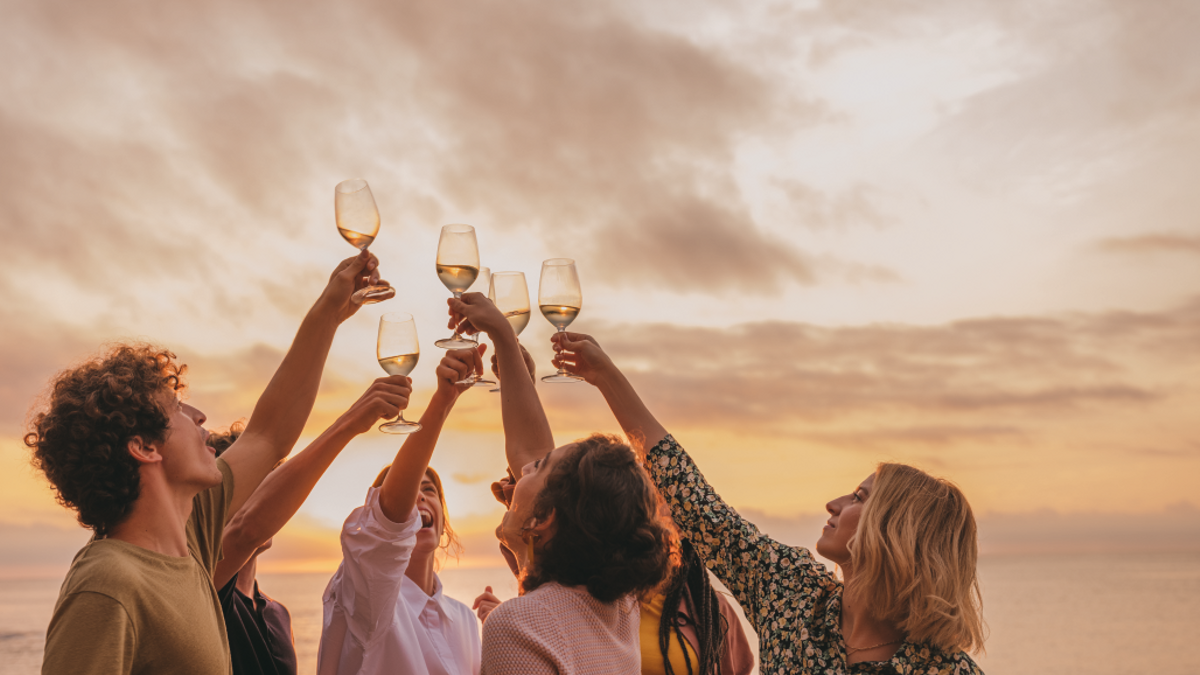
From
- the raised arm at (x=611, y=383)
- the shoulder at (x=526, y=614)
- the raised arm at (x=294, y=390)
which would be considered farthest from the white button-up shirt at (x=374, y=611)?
the shoulder at (x=526, y=614)

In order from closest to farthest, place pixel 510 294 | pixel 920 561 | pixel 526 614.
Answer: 1. pixel 526 614
2. pixel 920 561
3. pixel 510 294

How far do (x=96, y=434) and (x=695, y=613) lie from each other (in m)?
1.93

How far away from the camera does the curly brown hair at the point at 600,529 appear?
7.09ft

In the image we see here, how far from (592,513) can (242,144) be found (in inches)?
378

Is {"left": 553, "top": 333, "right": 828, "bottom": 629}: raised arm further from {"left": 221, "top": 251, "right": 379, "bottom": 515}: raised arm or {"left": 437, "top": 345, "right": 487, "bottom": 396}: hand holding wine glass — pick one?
{"left": 221, "top": 251, "right": 379, "bottom": 515}: raised arm

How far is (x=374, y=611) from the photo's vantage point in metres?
3.05

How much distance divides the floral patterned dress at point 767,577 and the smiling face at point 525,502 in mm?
509

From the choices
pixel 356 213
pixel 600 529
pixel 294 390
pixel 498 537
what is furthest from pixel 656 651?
pixel 356 213

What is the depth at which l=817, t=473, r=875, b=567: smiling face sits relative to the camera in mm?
2705

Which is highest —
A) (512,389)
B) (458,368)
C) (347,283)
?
(347,283)

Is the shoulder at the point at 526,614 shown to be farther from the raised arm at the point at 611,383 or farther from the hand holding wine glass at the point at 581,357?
the hand holding wine glass at the point at 581,357

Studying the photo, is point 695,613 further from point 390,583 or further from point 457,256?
point 457,256

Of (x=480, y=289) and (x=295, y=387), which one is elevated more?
(x=480, y=289)

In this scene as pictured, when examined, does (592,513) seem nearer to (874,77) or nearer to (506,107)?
(506,107)
